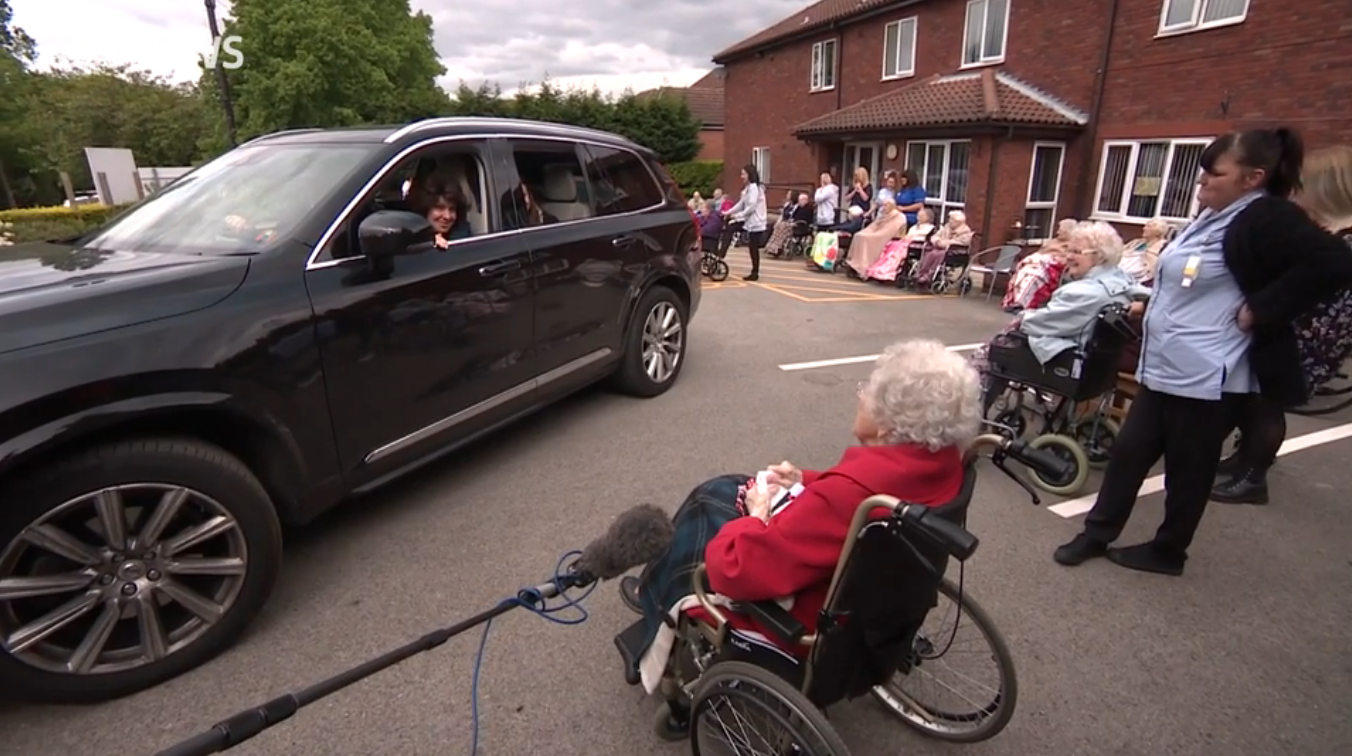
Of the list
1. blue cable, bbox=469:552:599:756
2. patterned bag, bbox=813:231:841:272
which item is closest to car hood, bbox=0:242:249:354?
blue cable, bbox=469:552:599:756

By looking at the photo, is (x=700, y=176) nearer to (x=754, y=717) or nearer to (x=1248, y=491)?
(x=1248, y=491)

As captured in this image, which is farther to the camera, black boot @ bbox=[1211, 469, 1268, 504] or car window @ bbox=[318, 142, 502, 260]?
black boot @ bbox=[1211, 469, 1268, 504]

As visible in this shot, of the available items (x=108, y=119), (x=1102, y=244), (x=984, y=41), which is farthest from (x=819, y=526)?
(x=108, y=119)

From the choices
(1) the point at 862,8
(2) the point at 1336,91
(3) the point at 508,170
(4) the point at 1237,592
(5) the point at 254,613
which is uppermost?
(1) the point at 862,8

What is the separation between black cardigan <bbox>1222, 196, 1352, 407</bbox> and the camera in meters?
2.48

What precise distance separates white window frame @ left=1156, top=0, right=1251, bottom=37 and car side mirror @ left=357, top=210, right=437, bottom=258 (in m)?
12.8

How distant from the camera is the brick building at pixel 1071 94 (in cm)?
977

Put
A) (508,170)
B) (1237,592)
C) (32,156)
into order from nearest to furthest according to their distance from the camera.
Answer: (1237,592)
(508,170)
(32,156)

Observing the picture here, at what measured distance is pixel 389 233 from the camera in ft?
9.02

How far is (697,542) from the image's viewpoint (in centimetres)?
207

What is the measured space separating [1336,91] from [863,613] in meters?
12.2

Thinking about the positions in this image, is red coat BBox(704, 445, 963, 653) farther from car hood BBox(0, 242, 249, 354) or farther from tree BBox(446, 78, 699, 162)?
tree BBox(446, 78, 699, 162)

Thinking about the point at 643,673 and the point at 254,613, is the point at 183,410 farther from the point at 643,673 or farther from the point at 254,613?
the point at 643,673

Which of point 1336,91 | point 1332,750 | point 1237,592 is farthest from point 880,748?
point 1336,91
